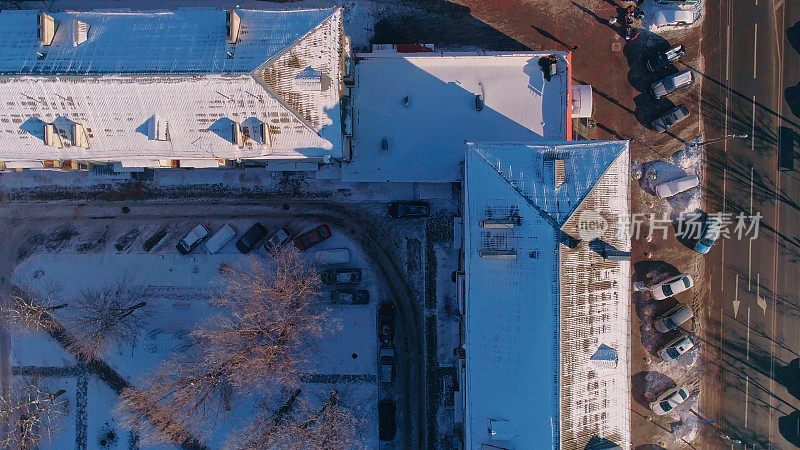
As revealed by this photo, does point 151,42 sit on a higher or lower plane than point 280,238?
higher

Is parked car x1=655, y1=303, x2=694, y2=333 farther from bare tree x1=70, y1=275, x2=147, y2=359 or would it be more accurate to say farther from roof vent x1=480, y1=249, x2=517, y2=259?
bare tree x1=70, y1=275, x2=147, y2=359

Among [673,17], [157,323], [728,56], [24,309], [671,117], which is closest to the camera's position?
[671,117]

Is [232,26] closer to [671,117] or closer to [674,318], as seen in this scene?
[671,117]

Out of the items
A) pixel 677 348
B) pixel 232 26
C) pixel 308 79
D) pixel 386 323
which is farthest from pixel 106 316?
pixel 677 348

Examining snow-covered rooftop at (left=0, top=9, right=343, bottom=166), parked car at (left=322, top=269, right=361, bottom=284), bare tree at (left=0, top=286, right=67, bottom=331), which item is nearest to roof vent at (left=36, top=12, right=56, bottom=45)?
snow-covered rooftop at (left=0, top=9, right=343, bottom=166)

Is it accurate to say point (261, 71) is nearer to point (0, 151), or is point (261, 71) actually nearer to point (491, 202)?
point (491, 202)

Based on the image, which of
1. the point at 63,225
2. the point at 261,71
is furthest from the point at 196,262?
the point at 261,71

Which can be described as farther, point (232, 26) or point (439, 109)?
point (439, 109)
